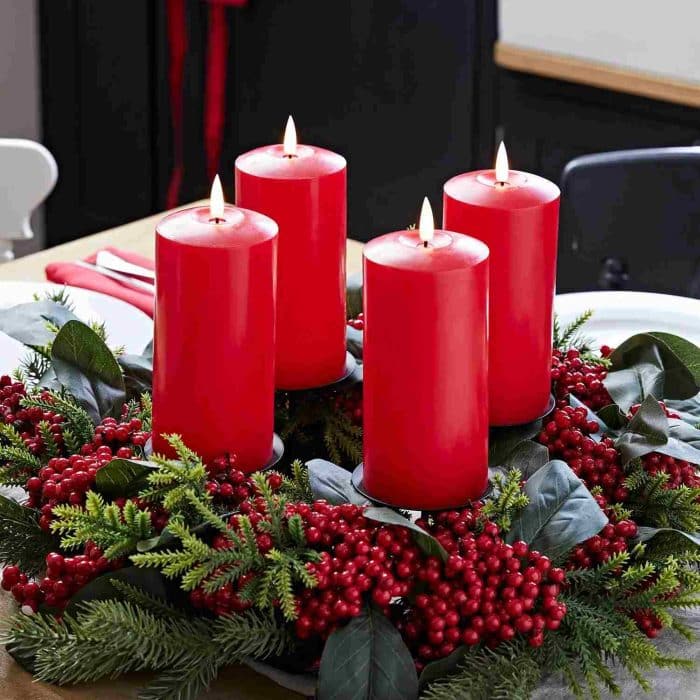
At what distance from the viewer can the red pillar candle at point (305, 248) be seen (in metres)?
0.73

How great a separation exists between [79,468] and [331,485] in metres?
0.14

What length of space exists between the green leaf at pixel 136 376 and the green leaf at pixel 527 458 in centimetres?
26

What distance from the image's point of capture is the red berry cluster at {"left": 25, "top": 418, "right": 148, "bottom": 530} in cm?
66

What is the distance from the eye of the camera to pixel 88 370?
2.59 ft

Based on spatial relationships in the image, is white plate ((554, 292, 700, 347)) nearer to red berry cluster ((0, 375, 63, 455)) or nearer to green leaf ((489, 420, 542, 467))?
green leaf ((489, 420, 542, 467))

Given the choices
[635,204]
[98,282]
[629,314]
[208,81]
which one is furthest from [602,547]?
[208,81]

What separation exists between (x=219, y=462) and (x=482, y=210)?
0.20m

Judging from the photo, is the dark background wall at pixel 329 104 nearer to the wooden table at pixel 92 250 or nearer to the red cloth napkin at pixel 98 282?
the wooden table at pixel 92 250

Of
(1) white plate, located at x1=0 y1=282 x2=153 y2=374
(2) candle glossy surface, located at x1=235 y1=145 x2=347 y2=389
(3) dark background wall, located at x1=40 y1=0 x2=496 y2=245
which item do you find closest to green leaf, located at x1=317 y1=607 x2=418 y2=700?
(2) candle glossy surface, located at x1=235 y1=145 x2=347 y2=389

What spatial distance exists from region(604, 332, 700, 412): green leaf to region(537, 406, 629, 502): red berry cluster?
40 millimetres

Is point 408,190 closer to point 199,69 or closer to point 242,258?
point 199,69

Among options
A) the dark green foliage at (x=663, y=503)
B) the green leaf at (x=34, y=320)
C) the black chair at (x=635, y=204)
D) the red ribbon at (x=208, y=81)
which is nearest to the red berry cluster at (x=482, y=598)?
the dark green foliage at (x=663, y=503)

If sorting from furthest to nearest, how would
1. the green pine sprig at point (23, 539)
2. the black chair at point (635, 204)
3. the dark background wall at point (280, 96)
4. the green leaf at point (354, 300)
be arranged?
the dark background wall at point (280, 96)
the black chair at point (635, 204)
the green leaf at point (354, 300)
the green pine sprig at point (23, 539)

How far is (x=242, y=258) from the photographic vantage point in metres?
0.63
